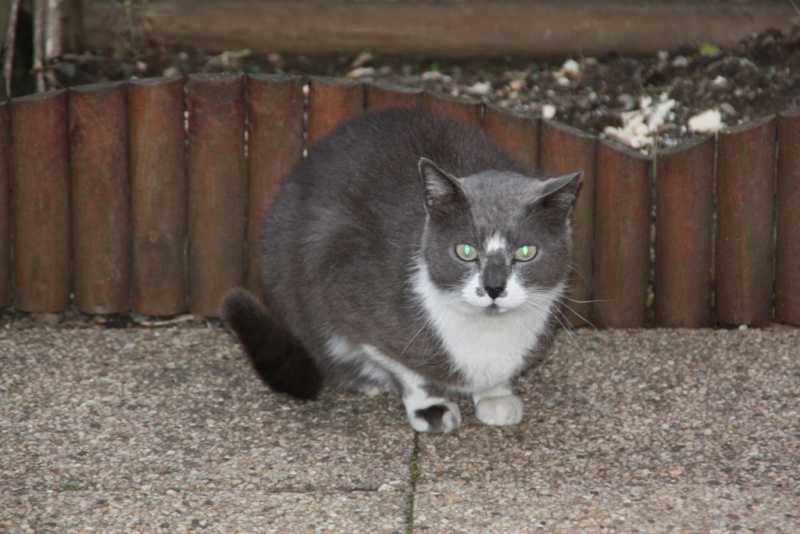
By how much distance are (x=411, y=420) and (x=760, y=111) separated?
2.39 meters

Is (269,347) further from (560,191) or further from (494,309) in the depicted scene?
(560,191)

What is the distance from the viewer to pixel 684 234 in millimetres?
4387

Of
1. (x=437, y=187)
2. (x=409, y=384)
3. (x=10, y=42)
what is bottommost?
(x=409, y=384)

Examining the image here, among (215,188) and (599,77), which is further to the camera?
(599,77)

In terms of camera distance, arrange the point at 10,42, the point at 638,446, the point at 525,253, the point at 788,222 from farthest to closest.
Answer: the point at 10,42
the point at 788,222
the point at 638,446
the point at 525,253

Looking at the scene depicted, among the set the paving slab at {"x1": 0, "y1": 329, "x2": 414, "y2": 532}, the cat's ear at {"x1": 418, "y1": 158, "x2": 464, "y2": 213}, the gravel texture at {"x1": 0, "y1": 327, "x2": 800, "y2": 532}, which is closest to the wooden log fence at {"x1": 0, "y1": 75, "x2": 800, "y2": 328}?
the gravel texture at {"x1": 0, "y1": 327, "x2": 800, "y2": 532}

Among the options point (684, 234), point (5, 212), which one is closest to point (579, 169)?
point (684, 234)

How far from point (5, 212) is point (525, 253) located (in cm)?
224

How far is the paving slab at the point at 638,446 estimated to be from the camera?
123 inches

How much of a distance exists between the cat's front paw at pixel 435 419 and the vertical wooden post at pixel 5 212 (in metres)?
1.87

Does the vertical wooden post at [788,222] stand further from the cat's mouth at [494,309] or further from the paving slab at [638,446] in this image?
the cat's mouth at [494,309]

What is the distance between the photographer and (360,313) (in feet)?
12.2

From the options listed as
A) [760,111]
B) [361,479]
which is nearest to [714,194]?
[760,111]

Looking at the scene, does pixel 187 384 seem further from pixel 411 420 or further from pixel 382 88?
pixel 382 88
